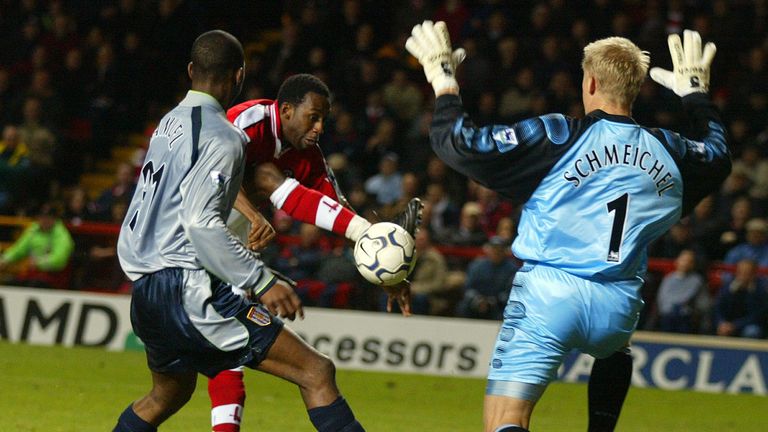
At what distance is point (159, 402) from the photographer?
6039 millimetres

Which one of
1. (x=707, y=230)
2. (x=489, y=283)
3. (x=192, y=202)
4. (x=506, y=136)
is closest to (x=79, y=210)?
(x=489, y=283)

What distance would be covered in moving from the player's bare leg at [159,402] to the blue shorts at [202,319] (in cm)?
35

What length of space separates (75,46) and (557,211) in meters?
15.8

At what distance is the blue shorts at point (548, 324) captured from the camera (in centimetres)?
526

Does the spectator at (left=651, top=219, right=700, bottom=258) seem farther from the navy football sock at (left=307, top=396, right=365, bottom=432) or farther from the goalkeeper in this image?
the navy football sock at (left=307, top=396, right=365, bottom=432)

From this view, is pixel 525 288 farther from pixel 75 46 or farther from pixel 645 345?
pixel 75 46

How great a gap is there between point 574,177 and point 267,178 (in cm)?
193

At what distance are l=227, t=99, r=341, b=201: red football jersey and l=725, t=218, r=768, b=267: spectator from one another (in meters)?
8.68

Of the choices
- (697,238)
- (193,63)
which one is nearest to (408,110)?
(697,238)

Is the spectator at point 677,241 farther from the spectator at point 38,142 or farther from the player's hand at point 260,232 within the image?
the player's hand at point 260,232

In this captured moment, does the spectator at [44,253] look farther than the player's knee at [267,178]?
Yes

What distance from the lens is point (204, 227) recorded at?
5285mm

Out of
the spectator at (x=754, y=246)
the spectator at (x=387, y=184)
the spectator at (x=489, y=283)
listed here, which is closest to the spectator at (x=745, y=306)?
the spectator at (x=754, y=246)

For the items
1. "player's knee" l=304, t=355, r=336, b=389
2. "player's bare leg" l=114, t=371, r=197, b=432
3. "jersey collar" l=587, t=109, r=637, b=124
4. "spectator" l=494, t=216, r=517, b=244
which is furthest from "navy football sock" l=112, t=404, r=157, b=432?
"spectator" l=494, t=216, r=517, b=244
